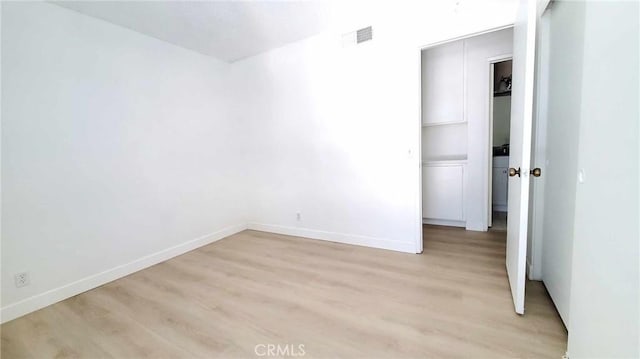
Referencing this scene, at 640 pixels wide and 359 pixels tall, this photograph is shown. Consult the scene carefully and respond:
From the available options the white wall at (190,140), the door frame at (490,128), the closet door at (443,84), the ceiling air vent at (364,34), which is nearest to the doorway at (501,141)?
the door frame at (490,128)

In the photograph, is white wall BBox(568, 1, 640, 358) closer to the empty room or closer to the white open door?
the empty room

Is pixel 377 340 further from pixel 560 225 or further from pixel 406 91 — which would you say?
pixel 406 91

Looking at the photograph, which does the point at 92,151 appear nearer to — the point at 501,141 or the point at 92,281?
the point at 92,281

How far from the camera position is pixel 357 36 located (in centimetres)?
284

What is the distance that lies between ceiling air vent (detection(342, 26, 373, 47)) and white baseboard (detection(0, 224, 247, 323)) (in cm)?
293

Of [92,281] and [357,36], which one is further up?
[357,36]

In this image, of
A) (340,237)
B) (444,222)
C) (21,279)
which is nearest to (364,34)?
(340,237)

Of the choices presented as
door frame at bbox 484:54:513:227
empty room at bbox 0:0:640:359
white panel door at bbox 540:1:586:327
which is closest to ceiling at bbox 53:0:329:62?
empty room at bbox 0:0:640:359

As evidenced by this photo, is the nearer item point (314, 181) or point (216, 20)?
point (216, 20)

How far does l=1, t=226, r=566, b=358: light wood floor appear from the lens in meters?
1.48

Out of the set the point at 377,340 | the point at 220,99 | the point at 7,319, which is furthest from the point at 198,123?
the point at 377,340

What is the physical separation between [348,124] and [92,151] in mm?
2533

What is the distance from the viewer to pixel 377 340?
4.92ft

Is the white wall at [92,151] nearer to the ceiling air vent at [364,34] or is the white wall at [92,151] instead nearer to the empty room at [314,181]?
the empty room at [314,181]
